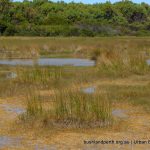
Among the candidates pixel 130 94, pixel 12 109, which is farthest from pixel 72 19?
pixel 12 109

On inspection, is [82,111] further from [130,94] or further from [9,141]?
[130,94]

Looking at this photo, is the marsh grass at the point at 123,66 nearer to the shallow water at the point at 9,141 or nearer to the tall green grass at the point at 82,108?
the tall green grass at the point at 82,108

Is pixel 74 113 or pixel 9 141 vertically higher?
pixel 74 113

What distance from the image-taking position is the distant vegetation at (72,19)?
62594 millimetres

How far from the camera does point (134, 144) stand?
8922 millimetres

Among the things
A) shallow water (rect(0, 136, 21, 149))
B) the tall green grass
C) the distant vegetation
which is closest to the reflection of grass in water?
the tall green grass

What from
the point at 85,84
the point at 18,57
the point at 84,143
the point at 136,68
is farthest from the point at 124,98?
the point at 18,57

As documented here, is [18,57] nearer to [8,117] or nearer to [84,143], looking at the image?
[8,117]

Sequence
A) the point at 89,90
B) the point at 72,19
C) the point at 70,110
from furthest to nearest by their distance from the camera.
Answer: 1. the point at 72,19
2. the point at 89,90
3. the point at 70,110

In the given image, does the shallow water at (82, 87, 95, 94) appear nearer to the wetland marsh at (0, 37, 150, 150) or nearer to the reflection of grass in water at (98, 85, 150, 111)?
the wetland marsh at (0, 37, 150, 150)

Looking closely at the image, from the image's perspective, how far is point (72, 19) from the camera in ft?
282

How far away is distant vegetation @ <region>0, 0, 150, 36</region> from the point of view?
62.6 meters

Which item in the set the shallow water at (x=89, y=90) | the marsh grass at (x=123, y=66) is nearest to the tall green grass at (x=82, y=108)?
the shallow water at (x=89, y=90)

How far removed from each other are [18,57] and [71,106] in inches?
882
